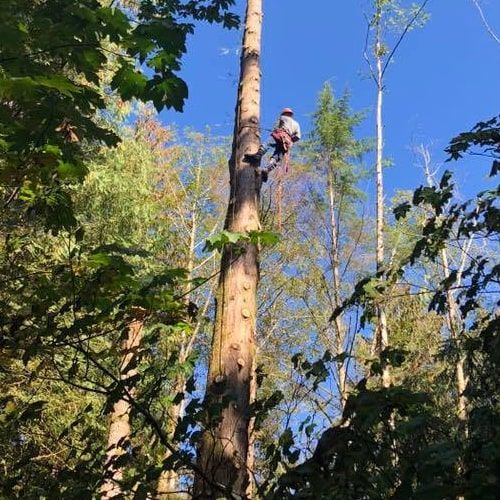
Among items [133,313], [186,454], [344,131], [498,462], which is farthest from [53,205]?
[344,131]

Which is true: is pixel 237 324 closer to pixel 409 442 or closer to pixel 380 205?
pixel 409 442

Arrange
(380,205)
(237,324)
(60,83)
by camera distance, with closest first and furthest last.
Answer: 1. (60,83)
2. (237,324)
3. (380,205)

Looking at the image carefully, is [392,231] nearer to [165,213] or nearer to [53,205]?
[165,213]

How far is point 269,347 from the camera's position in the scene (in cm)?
1691

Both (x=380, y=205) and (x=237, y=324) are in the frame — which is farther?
(x=380, y=205)

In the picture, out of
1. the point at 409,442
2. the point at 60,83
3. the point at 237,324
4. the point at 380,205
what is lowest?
the point at 409,442

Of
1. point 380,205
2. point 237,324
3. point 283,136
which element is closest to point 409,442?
→ point 237,324

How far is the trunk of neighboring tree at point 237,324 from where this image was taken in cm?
241

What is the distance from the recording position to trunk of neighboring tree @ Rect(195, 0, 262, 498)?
2.41 metres

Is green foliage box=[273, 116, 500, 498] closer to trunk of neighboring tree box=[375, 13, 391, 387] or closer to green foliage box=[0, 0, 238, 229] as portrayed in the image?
green foliage box=[0, 0, 238, 229]

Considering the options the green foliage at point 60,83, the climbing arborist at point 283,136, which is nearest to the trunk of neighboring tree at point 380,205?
the climbing arborist at point 283,136

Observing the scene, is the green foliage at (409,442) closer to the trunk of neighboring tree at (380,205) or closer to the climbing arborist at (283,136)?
the climbing arborist at (283,136)

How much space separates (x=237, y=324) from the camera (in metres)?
2.88

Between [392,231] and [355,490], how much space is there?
14.7 m
